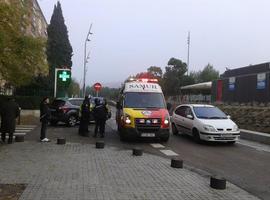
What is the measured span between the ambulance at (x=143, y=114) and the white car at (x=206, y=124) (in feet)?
4.10

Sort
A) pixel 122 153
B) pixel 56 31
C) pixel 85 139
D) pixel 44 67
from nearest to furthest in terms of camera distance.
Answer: pixel 122 153 → pixel 85 139 → pixel 44 67 → pixel 56 31

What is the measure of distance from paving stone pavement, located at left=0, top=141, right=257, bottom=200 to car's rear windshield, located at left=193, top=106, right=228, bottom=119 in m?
5.58

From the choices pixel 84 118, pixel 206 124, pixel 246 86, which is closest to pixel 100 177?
pixel 206 124

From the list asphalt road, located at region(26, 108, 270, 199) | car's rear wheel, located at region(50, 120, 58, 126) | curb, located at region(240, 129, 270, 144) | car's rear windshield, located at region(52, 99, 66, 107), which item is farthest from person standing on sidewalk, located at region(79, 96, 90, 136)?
curb, located at region(240, 129, 270, 144)

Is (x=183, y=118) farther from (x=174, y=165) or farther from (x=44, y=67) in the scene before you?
(x=174, y=165)

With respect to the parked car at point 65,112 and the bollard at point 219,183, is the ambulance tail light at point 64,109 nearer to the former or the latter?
the parked car at point 65,112

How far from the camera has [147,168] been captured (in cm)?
1130

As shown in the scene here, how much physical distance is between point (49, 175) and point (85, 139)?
8.98 m

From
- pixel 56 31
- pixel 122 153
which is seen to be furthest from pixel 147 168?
pixel 56 31

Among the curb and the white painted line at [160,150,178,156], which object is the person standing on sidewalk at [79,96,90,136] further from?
the curb

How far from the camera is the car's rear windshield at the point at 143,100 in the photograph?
18.6 m

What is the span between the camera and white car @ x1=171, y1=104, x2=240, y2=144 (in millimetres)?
17375

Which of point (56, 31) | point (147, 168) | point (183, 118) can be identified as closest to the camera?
point (147, 168)

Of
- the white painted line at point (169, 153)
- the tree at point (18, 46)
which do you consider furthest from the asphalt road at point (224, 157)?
the tree at point (18, 46)
